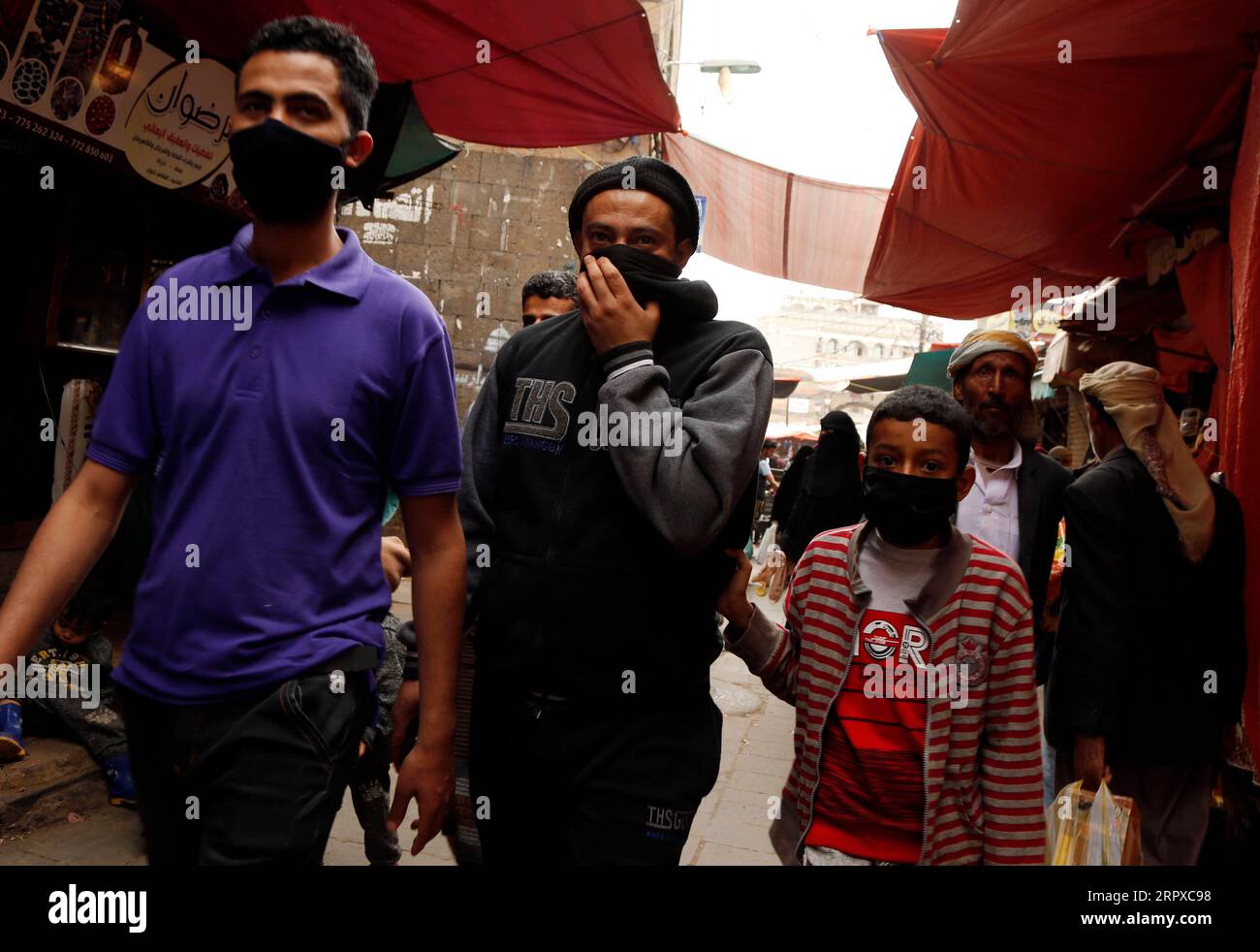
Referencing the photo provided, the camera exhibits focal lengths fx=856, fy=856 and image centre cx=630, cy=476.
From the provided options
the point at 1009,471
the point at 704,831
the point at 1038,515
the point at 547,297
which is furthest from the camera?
the point at 704,831

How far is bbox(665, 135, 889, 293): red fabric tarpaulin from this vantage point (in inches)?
388

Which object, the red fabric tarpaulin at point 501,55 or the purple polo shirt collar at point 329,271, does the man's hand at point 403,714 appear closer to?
the purple polo shirt collar at point 329,271

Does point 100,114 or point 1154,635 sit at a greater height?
point 100,114

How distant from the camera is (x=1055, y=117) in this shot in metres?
5.07

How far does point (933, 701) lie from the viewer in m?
2.10

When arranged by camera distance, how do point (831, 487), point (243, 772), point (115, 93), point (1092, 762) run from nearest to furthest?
point (243, 772) → point (1092, 762) → point (115, 93) → point (831, 487)

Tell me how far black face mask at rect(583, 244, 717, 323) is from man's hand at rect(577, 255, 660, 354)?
4 cm

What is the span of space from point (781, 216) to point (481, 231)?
3869mm

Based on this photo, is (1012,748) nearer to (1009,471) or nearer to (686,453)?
(686,453)

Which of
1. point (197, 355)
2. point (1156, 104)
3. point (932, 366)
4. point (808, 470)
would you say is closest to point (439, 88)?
point (808, 470)

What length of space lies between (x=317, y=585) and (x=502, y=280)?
1012 cm

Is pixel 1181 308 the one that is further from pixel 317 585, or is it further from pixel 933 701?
pixel 317 585

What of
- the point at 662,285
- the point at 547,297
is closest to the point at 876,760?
the point at 662,285

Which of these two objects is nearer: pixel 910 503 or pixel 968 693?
pixel 968 693
